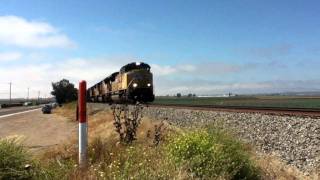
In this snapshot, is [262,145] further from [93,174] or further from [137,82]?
[137,82]

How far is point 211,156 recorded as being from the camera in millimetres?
7914

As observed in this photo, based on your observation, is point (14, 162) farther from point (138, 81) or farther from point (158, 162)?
point (138, 81)

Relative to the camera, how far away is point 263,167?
33.0ft

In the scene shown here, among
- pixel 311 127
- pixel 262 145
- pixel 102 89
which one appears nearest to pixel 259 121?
pixel 311 127

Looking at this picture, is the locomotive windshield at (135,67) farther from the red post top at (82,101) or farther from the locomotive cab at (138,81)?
the red post top at (82,101)

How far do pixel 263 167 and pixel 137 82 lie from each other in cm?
3747

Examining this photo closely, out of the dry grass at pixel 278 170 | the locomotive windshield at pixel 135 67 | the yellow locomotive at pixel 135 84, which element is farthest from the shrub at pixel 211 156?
the locomotive windshield at pixel 135 67

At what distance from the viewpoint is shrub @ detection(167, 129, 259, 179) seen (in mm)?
7508

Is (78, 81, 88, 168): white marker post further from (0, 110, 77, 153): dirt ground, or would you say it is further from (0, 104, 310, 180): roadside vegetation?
(0, 110, 77, 153): dirt ground

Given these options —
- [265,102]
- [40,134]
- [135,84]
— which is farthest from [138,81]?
[265,102]

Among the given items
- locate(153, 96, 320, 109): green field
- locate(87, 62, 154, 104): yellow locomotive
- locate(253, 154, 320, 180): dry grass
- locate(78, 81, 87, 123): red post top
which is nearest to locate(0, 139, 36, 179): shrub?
locate(78, 81, 87, 123): red post top

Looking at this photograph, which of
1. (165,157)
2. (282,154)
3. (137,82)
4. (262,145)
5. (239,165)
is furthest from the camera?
(137,82)

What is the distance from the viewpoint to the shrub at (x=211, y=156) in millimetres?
7508

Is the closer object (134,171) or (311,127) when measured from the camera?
(134,171)
